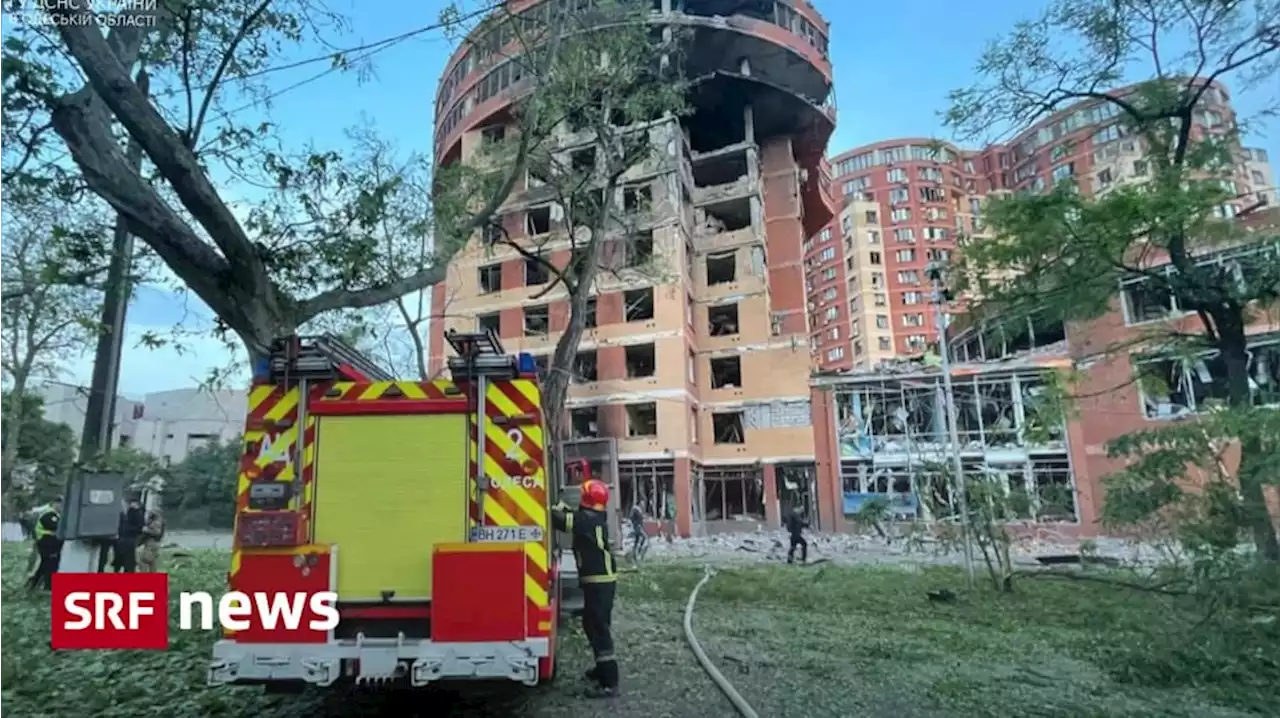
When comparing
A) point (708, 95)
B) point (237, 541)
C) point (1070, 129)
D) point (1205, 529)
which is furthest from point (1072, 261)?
point (708, 95)

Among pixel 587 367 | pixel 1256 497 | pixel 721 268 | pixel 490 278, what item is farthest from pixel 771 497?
pixel 1256 497

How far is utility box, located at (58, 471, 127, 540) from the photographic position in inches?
252

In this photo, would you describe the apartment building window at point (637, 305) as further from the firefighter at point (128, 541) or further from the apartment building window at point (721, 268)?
the firefighter at point (128, 541)

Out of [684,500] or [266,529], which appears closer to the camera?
[266,529]

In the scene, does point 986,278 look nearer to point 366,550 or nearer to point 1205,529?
point 1205,529

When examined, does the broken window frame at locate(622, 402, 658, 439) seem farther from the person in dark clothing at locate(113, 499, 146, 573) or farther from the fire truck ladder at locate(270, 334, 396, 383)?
the fire truck ladder at locate(270, 334, 396, 383)

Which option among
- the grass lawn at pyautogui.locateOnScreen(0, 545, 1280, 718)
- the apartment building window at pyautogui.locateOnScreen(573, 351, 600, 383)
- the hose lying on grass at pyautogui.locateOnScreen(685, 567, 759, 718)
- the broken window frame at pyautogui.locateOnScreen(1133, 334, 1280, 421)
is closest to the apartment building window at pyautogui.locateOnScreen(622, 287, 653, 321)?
the apartment building window at pyautogui.locateOnScreen(573, 351, 600, 383)

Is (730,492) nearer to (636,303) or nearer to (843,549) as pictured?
(843,549)

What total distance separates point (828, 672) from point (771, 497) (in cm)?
2504

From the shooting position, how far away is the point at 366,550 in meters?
4.48

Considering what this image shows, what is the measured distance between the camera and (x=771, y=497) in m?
30.7

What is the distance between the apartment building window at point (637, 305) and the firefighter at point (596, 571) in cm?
2738

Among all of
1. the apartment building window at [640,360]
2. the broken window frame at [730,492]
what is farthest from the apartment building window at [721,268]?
the broken window frame at [730,492]

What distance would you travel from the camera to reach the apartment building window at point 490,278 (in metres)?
35.9
